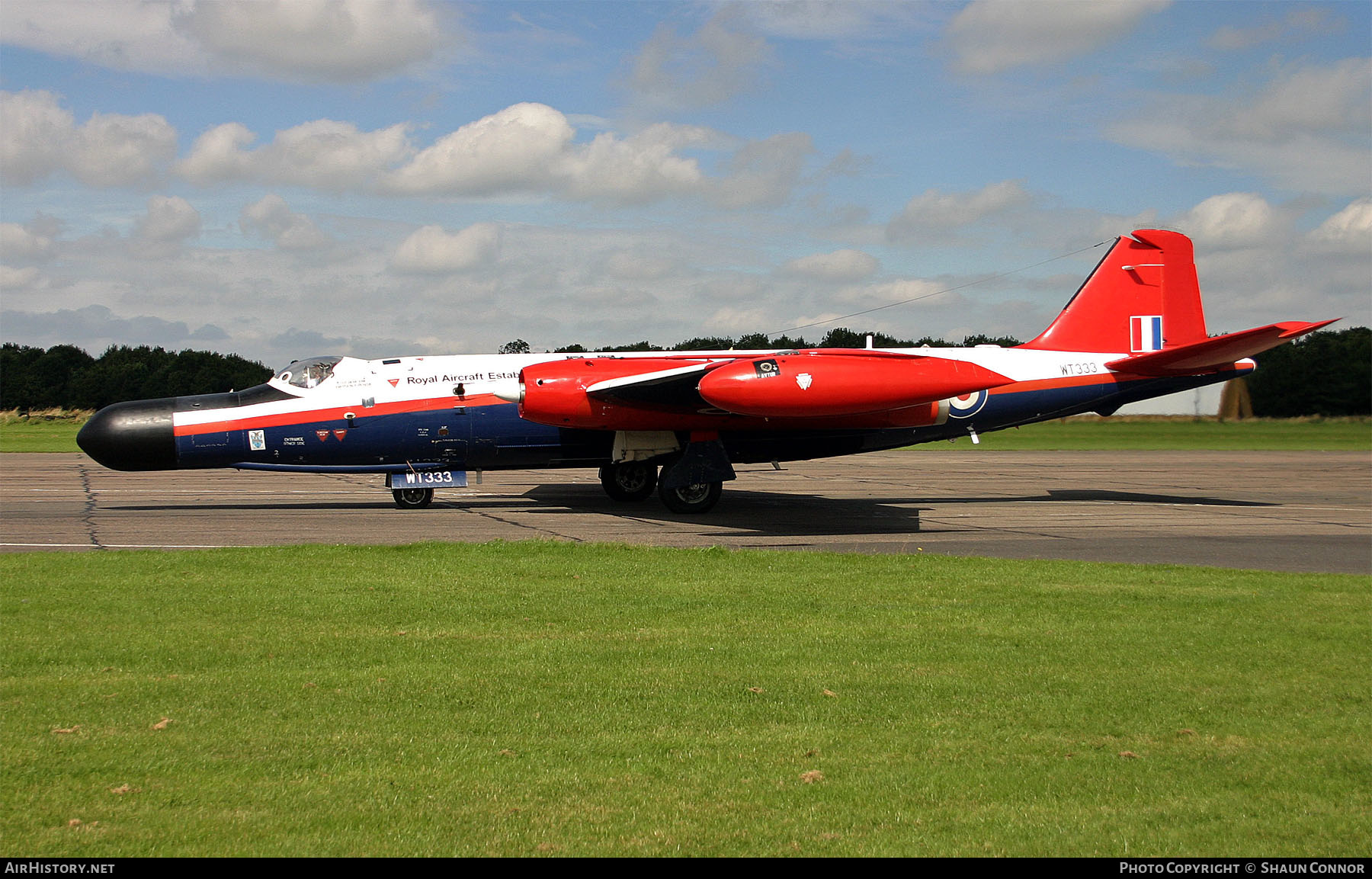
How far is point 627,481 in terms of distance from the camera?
2178 cm

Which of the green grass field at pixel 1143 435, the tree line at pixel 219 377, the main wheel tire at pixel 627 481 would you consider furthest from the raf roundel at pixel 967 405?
the tree line at pixel 219 377

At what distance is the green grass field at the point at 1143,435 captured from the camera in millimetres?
45938

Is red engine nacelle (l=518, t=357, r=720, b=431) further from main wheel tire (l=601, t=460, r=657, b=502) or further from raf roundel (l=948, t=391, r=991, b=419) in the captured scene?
raf roundel (l=948, t=391, r=991, b=419)

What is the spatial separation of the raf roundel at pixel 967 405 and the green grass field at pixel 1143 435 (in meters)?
→ 21.0

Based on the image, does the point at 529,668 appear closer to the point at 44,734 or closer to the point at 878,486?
the point at 44,734

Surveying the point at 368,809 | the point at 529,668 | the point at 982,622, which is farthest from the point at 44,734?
the point at 982,622

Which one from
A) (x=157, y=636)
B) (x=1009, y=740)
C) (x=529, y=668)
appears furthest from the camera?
(x=157, y=636)

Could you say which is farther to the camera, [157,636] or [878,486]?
[878,486]

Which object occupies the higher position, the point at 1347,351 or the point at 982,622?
the point at 1347,351

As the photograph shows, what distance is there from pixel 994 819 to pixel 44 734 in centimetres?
520

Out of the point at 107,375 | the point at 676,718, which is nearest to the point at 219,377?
the point at 107,375

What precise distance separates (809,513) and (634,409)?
13.9 feet
